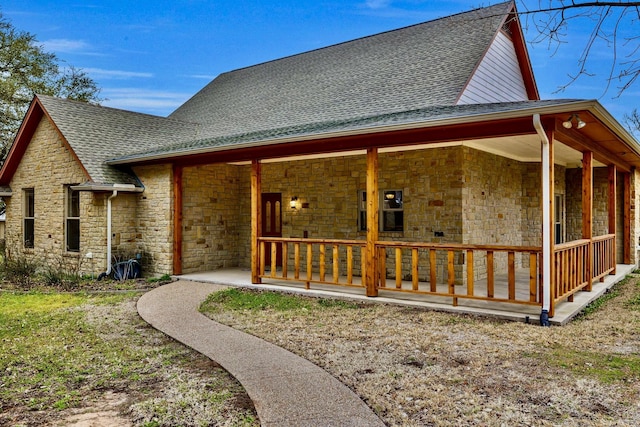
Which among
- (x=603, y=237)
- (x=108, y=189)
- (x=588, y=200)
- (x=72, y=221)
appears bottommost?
(x=603, y=237)

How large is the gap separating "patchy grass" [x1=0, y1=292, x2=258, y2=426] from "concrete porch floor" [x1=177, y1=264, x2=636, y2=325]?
308 cm

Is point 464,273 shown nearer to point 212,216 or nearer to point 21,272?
point 212,216

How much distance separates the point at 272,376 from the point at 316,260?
6917 mm

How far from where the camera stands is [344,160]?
10.9 metres

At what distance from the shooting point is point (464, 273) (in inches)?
364

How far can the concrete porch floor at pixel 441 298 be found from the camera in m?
6.82

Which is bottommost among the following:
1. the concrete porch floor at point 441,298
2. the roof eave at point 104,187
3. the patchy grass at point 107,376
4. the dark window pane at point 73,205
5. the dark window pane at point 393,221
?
the patchy grass at point 107,376

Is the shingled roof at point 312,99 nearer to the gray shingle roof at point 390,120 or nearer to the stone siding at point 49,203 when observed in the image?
the gray shingle roof at point 390,120

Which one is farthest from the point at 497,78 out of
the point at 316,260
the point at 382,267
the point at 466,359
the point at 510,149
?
the point at 466,359

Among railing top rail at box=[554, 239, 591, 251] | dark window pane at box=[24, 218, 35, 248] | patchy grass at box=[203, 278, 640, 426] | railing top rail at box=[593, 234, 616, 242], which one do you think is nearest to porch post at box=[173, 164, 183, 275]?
patchy grass at box=[203, 278, 640, 426]

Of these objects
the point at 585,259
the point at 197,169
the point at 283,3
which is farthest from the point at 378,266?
the point at 283,3

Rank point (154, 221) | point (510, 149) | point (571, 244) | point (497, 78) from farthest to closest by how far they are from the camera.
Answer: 1. point (497, 78)
2. point (154, 221)
3. point (510, 149)
4. point (571, 244)

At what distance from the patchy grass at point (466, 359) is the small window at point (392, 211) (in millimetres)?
2764

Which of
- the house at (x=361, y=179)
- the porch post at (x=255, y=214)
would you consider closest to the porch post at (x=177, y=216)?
the house at (x=361, y=179)
